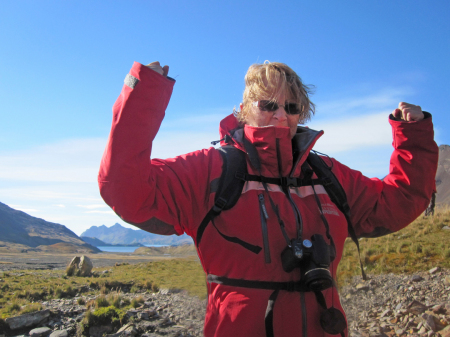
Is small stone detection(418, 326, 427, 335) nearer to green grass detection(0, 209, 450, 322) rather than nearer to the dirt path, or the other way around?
green grass detection(0, 209, 450, 322)

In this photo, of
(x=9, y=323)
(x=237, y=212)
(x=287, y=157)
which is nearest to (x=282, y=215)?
(x=237, y=212)

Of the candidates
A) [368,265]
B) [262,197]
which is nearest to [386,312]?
[368,265]

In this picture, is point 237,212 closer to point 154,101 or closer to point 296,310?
point 296,310

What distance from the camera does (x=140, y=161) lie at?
134 cm

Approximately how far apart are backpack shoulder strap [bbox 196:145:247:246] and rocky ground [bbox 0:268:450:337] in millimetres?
2284

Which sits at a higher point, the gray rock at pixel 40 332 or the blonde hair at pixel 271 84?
the blonde hair at pixel 271 84

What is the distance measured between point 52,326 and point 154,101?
26.2ft

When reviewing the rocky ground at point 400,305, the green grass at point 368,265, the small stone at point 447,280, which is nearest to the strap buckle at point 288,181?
the green grass at point 368,265

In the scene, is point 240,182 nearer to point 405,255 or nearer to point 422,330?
point 422,330

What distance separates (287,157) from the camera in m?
1.89

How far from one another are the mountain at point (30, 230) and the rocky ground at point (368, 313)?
5263 inches

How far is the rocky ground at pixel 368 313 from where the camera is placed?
15.5ft

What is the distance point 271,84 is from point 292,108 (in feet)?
0.73

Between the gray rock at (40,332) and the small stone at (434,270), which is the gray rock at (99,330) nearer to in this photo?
the gray rock at (40,332)
